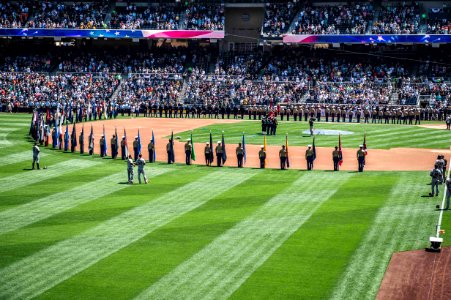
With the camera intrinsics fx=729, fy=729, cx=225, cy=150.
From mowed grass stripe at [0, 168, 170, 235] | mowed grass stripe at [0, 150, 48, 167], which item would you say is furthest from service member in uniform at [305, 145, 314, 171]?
mowed grass stripe at [0, 150, 48, 167]

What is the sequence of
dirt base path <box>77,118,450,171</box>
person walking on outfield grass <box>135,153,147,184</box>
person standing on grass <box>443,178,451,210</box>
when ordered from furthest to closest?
dirt base path <box>77,118,450,171</box>
person walking on outfield grass <box>135,153,147,184</box>
person standing on grass <box>443,178,451,210</box>

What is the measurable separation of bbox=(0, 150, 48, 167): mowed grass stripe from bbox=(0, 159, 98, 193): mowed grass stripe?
105 inches

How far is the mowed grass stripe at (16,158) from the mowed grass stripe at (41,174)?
8.76 ft

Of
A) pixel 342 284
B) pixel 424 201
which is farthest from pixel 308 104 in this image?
pixel 342 284

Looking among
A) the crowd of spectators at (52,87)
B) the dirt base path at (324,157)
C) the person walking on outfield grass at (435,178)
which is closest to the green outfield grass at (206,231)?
the person walking on outfield grass at (435,178)

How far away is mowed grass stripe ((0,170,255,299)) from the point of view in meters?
19.7

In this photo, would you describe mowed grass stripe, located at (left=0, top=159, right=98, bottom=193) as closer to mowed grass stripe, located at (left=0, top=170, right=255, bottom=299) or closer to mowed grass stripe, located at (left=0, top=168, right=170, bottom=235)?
mowed grass stripe, located at (left=0, top=168, right=170, bottom=235)

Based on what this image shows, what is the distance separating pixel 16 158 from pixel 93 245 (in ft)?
69.1

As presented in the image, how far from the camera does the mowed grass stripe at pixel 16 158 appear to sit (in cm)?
4094

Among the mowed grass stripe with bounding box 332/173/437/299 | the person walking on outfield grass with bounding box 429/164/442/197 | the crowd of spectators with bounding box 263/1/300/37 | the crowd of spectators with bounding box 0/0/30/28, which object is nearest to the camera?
the mowed grass stripe with bounding box 332/173/437/299

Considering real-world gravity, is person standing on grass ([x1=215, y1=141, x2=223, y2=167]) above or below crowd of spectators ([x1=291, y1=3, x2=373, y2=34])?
below

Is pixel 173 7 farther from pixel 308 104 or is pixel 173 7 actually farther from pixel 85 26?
pixel 308 104

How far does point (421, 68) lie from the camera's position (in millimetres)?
75188

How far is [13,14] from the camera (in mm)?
86438
